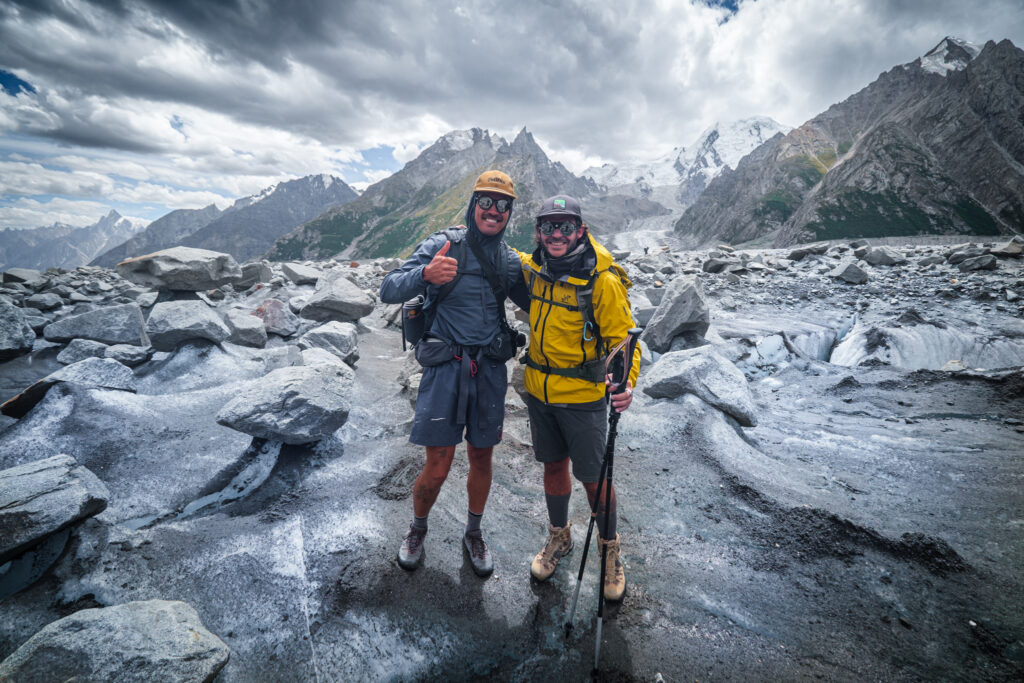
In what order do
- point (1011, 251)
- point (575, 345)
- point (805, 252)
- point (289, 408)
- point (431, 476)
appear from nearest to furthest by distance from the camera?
point (575, 345)
point (431, 476)
point (289, 408)
point (1011, 251)
point (805, 252)

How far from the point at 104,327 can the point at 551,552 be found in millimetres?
12585

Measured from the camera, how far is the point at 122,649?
104 inches

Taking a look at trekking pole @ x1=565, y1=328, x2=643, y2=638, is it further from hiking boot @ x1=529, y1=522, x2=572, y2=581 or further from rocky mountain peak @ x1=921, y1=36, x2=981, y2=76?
rocky mountain peak @ x1=921, y1=36, x2=981, y2=76

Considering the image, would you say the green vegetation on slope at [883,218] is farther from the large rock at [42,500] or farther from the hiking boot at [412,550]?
the large rock at [42,500]

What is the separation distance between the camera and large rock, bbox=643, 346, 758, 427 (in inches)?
282

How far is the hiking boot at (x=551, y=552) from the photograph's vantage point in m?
4.11

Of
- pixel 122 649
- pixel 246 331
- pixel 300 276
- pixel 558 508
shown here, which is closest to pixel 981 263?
pixel 558 508

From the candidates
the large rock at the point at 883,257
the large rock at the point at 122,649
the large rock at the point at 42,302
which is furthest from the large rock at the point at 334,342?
the large rock at the point at 883,257

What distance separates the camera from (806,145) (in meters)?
148

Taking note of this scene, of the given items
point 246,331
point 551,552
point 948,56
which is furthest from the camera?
point 948,56

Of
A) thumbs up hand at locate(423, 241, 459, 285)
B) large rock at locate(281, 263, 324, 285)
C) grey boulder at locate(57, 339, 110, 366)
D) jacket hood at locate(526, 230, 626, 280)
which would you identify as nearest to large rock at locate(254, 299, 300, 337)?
grey boulder at locate(57, 339, 110, 366)

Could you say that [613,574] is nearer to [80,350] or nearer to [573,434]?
[573,434]

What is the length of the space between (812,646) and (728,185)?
681 ft

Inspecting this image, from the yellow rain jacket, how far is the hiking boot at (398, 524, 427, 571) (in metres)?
2.06
